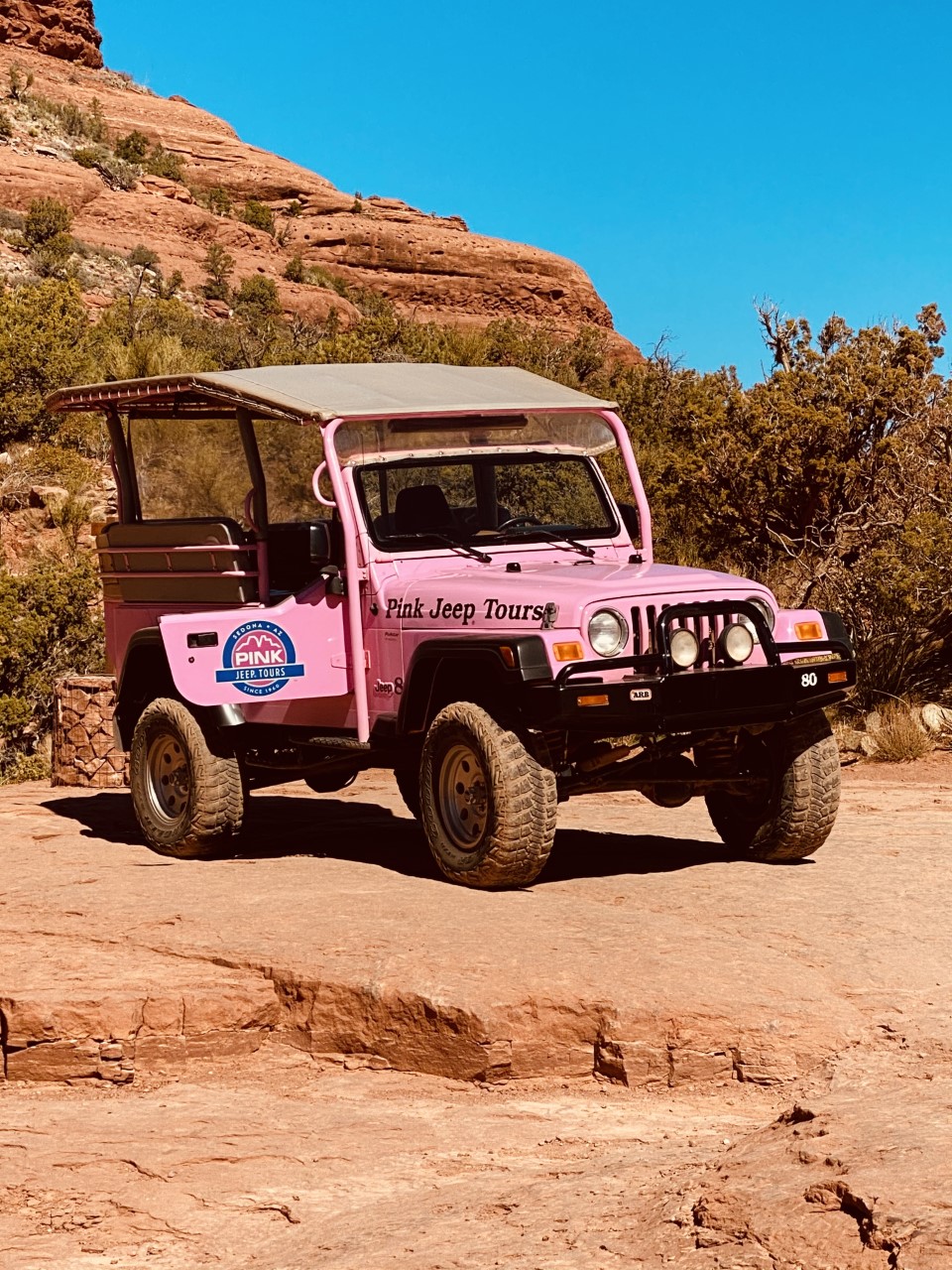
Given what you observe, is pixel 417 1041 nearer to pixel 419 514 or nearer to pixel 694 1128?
pixel 694 1128

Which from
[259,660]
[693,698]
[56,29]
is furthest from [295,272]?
[693,698]

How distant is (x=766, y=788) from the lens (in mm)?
7902

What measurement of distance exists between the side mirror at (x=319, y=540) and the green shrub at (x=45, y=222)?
120 feet

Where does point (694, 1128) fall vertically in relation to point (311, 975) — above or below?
below

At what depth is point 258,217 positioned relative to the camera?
2248 inches

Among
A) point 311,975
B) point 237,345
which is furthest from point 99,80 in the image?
point 311,975

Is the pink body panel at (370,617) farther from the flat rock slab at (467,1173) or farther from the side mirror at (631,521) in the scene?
the flat rock slab at (467,1173)

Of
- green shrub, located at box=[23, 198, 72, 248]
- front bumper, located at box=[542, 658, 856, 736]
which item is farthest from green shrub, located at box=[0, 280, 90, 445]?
green shrub, located at box=[23, 198, 72, 248]

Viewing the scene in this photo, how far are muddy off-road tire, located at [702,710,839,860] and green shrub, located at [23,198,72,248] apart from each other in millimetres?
37409

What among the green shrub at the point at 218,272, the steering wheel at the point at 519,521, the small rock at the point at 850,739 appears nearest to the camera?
the steering wheel at the point at 519,521

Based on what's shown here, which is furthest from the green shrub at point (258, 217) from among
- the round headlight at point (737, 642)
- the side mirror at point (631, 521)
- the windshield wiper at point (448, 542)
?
the round headlight at point (737, 642)

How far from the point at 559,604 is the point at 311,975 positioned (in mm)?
1886

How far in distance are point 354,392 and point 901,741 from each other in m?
6.17

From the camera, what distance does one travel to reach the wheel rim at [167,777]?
861 centimetres
